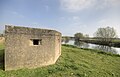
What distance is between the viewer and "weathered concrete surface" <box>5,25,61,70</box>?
23.8 ft

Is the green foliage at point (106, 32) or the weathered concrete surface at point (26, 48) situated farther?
the green foliage at point (106, 32)

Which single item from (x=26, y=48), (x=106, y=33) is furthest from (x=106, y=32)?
(x=26, y=48)

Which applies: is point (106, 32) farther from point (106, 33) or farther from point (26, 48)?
point (26, 48)

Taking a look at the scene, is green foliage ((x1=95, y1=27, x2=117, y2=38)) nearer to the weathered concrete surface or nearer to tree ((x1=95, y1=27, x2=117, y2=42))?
tree ((x1=95, y1=27, x2=117, y2=42))

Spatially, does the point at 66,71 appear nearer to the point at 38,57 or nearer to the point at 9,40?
the point at 38,57

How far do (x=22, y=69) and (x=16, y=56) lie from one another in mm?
893

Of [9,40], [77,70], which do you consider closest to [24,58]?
[9,40]

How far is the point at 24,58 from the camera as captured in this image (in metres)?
7.64

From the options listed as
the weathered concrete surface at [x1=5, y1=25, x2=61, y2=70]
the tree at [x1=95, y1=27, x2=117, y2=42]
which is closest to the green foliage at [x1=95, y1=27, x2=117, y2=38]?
the tree at [x1=95, y1=27, x2=117, y2=42]

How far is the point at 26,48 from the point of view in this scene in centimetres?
774

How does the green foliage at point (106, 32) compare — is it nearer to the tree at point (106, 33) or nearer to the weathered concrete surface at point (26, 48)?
the tree at point (106, 33)

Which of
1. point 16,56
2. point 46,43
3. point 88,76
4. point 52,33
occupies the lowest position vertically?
point 88,76

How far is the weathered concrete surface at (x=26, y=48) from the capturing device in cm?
725

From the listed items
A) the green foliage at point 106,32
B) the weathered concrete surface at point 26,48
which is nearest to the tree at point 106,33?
the green foliage at point 106,32
